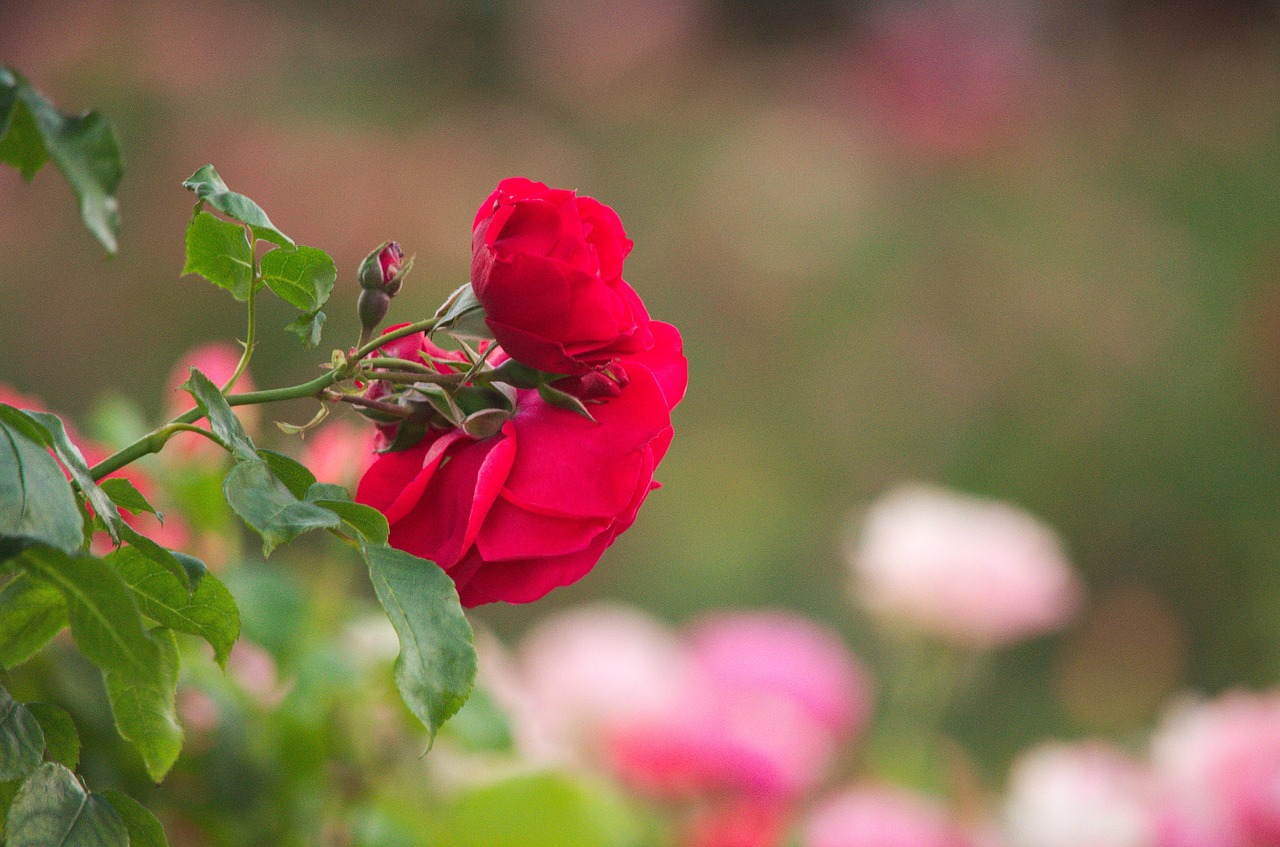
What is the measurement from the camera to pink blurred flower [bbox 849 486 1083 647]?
2.66ft

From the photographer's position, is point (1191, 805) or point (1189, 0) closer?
point (1191, 805)

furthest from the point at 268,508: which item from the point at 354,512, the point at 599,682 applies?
the point at 599,682

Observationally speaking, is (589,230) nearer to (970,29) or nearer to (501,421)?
(501,421)

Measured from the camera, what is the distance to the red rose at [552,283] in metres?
0.22

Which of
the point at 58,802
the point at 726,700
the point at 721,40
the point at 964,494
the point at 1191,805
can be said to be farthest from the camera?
the point at 721,40

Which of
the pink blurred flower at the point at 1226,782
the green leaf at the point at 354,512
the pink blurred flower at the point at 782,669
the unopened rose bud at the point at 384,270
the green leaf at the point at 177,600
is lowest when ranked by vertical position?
the green leaf at the point at 177,600

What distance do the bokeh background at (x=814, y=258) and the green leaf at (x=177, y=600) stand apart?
3.68 ft

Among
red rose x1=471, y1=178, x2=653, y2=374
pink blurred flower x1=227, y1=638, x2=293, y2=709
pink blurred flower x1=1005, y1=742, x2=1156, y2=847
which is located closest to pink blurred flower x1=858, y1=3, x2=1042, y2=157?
pink blurred flower x1=1005, y1=742, x2=1156, y2=847

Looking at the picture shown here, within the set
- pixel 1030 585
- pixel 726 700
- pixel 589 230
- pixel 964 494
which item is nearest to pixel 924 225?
pixel 964 494

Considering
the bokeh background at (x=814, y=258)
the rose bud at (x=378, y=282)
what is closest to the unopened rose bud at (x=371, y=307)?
the rose bud at (x=378, y=282)

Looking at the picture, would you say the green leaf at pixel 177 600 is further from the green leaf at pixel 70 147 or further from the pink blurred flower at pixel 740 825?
the pink blurred flower at pixel 740 825

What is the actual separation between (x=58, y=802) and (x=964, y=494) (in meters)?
1.59

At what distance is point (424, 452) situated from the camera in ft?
0.80

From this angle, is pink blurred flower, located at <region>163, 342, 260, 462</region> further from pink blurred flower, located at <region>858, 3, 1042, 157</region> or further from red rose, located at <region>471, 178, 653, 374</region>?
pink blurred flower, located at <region>858, 3, 1042, 157</region>
